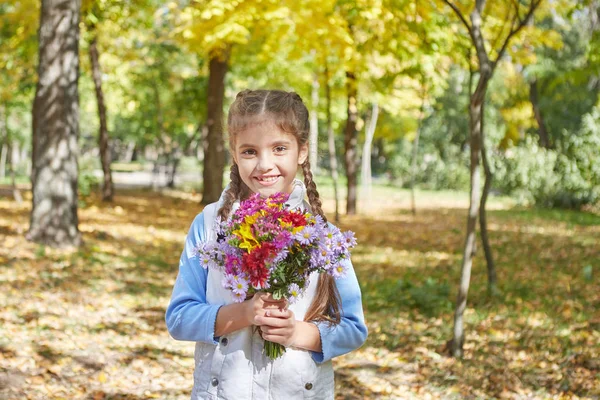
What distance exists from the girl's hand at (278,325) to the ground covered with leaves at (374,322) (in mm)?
2961

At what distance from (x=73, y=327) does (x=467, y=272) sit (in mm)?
3605

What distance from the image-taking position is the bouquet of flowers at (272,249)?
1.64m

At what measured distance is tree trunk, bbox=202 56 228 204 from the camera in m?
16.1

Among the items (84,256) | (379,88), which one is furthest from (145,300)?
(379,88)

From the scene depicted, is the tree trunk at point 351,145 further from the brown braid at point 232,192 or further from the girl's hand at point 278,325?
the girl's hand at point 278,325

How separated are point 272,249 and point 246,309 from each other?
239 millimetres

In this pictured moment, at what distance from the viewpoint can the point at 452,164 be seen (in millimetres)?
32000

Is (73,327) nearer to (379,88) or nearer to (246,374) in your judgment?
(246,374)

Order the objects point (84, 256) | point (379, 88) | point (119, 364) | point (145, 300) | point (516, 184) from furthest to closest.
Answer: point (516, 184)
point (379, 88)
point (84, 256)
point (145, 300)
point (119, 364)

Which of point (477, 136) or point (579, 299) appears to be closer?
point (477, 136)

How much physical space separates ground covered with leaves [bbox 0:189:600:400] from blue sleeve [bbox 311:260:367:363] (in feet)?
9.09

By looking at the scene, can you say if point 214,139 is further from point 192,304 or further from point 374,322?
point 192,304

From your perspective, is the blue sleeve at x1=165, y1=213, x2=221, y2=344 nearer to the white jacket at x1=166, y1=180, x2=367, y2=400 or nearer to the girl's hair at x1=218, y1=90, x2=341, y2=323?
the white jacket at x1=166, y1=180, x2=367, y2=400

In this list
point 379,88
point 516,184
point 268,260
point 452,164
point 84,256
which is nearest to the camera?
point 268,260
